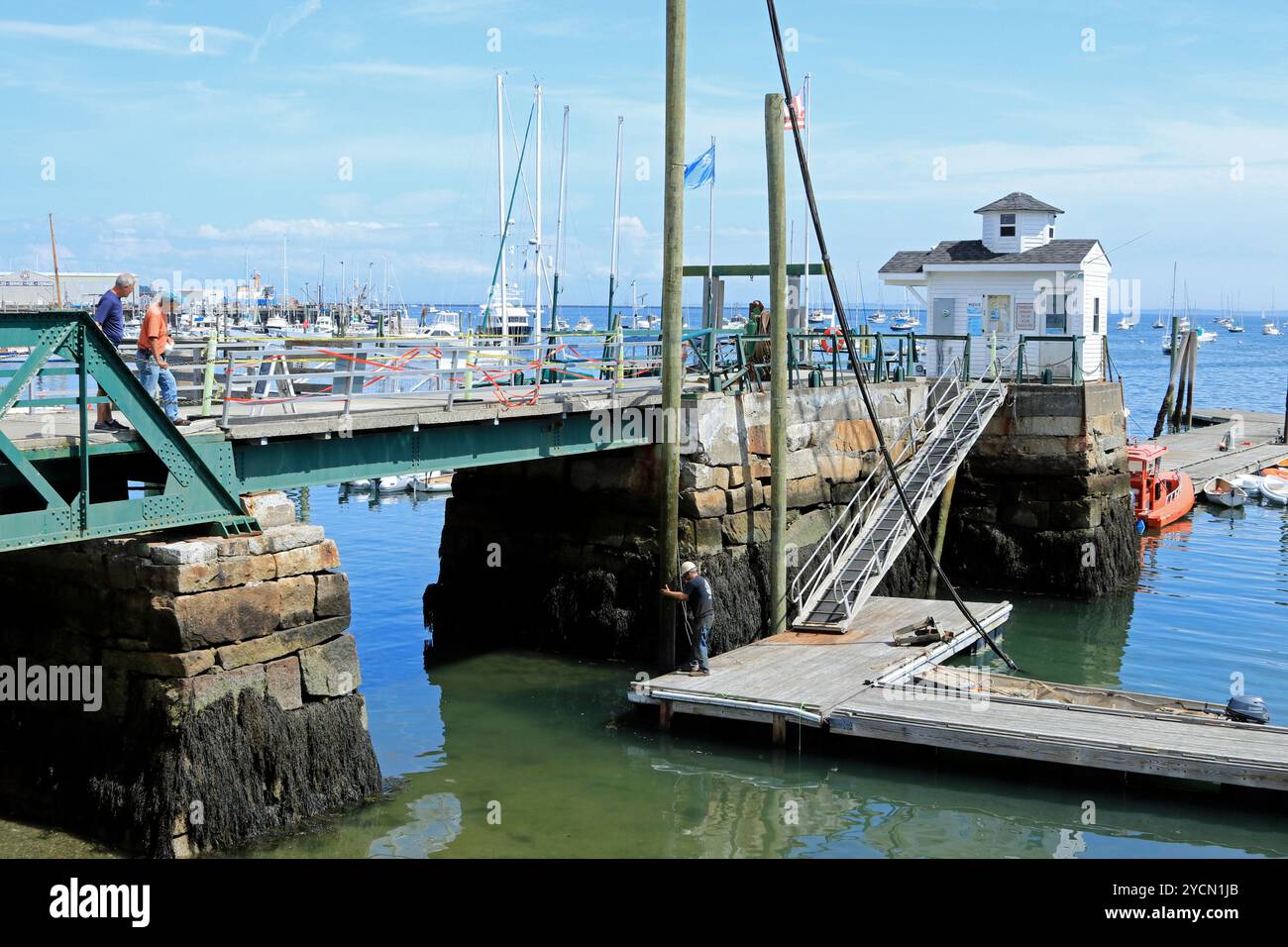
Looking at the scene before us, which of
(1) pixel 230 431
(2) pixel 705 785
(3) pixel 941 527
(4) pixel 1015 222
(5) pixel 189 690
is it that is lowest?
(2) pixel 705 785

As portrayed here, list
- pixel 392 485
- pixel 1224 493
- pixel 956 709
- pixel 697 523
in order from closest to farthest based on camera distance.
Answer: pixel 956 709, pixel 697 523, pixel 1224 493, pixel 392 485

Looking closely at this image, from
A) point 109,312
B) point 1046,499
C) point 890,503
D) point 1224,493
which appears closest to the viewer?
point 109,312

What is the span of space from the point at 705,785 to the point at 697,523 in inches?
230

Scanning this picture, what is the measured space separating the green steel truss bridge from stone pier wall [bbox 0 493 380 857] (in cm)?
58

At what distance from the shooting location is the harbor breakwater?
21531mm

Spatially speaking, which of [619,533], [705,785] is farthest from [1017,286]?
[705,785]

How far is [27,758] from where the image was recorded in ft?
48.3

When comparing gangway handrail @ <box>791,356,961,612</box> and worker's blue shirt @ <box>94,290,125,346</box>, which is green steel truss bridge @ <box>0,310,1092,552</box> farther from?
gangway handrail @ <box>791,356,961,612</box>

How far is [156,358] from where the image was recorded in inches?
583

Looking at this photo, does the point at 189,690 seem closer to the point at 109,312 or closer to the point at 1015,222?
the point at 109,312
